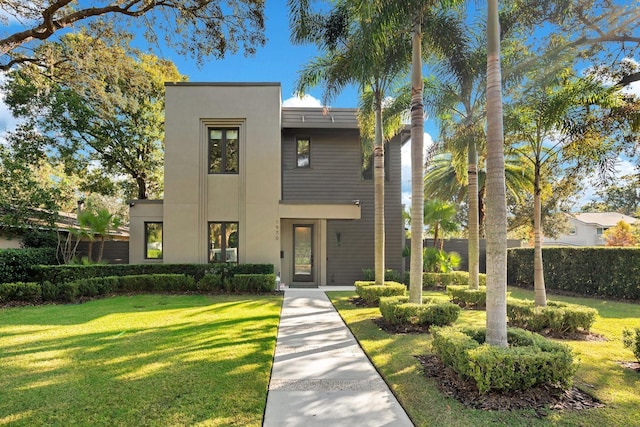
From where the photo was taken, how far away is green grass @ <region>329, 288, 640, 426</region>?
3.47 m

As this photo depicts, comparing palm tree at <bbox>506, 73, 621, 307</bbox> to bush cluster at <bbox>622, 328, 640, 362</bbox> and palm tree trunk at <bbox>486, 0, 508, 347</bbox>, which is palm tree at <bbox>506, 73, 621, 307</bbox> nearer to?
bush cluster at <bbox>622, 328, 640, 362</bbox>

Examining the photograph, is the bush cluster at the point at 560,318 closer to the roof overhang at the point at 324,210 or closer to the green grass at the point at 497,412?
the green grass at the point at 497,412

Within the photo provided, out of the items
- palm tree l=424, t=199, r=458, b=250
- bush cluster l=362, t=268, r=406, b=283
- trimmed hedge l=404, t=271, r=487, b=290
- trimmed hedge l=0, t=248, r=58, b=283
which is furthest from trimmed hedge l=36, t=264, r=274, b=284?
palm tree l=424, t=199, r=458, b=250

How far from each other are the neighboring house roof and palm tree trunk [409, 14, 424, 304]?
3821 cm

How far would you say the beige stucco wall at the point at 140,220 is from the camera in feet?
43.2

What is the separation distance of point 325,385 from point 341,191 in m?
11.0

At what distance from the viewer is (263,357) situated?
5340mm

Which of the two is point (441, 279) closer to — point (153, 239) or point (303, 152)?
point (303, 152)

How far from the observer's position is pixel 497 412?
360 cm

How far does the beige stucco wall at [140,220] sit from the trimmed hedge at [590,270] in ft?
48.9

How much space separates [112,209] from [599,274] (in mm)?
31978

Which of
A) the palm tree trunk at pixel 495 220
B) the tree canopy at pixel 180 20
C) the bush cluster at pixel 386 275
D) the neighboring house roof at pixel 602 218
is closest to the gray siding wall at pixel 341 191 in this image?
the bush cluster at pixel 386 275

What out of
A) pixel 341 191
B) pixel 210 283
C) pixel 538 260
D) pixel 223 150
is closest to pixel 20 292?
pixel 210 283

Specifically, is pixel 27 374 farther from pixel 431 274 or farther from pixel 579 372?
pixel 431 274
